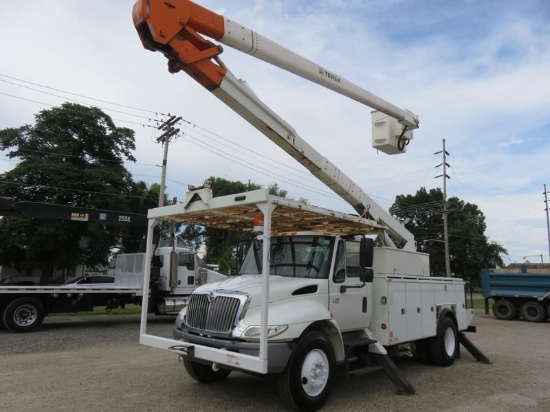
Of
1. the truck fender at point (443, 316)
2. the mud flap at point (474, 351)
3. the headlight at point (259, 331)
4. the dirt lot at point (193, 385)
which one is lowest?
the dirt lot at point (193, 385)

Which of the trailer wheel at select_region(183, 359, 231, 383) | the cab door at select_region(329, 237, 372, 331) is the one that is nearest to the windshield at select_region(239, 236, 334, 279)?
the cab door at select_region(329, 237, 372, 331)

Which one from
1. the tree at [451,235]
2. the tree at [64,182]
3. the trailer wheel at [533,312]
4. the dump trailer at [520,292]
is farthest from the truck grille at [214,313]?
the tree at [451,235]

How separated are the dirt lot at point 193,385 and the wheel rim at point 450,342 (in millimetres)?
279

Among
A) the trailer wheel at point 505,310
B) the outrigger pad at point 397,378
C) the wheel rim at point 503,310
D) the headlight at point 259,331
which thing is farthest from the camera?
the wheel rim at point 503,310

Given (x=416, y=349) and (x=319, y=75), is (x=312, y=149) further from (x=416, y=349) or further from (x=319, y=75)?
(x=416, y=349)

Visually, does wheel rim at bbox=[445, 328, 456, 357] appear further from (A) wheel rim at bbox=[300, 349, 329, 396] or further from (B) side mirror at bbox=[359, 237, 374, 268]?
(A) wheel rim at bbox=[300, 349, 329, 396]

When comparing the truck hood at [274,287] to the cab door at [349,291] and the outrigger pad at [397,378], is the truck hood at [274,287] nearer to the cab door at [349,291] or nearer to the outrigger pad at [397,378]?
the cab door at [349,291]

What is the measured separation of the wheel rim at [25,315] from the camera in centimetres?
1266

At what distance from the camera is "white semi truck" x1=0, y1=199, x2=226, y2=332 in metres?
12.7

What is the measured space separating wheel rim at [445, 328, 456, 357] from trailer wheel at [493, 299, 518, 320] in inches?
474

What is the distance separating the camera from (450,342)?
9062 mm

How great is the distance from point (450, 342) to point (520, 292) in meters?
12.0

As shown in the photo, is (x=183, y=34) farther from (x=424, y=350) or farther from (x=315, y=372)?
(x=424, y=350)

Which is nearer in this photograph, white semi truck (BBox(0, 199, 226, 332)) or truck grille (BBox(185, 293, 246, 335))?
truck grille (BBox(185, 293, 246, 335))
